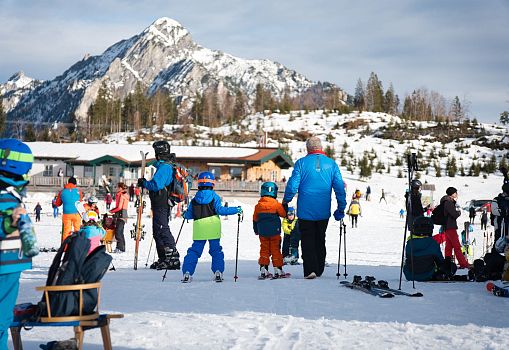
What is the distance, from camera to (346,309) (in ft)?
19.1

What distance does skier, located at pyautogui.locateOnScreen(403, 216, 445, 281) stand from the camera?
26.7 ft

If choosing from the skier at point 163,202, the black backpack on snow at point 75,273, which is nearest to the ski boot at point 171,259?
the skier at point 163,202

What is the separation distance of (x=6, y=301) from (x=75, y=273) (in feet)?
1.50

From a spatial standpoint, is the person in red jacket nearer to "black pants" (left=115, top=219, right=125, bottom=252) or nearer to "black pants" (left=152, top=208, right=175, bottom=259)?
"black pants" (left=115, top=219, right=125, bottom=252)

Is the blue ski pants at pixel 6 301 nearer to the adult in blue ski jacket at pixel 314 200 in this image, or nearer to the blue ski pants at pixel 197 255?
the blue ski pants at pixel 197 255

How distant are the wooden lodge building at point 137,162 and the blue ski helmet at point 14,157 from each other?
1589 inches

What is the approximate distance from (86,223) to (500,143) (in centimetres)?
6032

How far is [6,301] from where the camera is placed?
352 cm

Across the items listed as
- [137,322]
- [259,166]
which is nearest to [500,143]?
[259,166]

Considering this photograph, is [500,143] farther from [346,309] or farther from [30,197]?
[346,309]

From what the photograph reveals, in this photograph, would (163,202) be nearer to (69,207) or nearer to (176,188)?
(176,188)

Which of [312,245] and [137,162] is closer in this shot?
[312,245]

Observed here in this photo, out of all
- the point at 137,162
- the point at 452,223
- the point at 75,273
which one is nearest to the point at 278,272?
the point at 452,223

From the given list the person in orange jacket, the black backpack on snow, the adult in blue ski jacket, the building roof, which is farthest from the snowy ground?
the building roof
